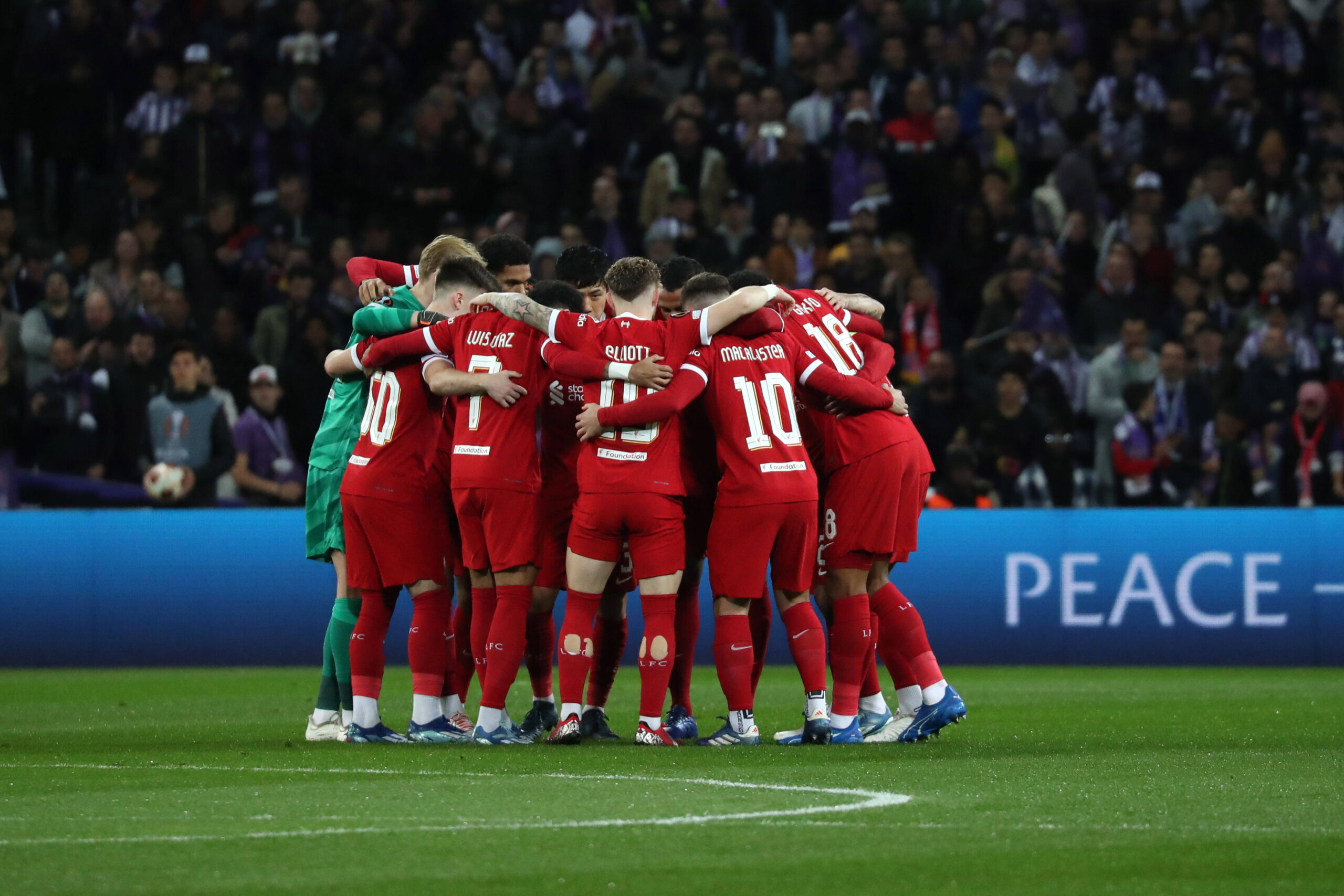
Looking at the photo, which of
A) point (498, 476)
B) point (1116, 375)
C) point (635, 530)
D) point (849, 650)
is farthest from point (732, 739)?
point (1116, 375)

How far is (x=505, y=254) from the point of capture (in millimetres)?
9469

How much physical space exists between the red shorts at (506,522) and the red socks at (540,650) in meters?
0.73

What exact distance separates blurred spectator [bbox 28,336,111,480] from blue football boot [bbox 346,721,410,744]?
7381 mm

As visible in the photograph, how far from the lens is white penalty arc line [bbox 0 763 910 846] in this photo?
5715 mm

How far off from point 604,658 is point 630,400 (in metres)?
1.43

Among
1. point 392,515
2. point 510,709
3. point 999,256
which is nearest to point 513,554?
point 392,515

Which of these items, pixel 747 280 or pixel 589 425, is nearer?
pixel 589 425

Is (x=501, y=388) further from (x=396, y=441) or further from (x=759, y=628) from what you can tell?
(x=759, y=628)

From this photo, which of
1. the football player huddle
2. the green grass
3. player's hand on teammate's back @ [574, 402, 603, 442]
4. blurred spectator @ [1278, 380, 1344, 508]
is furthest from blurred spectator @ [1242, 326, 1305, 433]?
player's hand on teammate's back @ [574, 402, 603, 442]

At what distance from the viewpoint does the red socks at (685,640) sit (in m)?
9.38

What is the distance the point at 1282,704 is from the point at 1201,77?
10090 mm

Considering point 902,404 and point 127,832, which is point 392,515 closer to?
point 902,404

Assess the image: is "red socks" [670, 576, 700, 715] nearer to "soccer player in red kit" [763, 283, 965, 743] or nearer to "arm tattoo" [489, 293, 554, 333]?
"soccer player in red kit" [763, 283, 965, 743]

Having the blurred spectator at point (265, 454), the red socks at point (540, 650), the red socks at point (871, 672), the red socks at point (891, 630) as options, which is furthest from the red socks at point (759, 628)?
the blurred spectator at point (265, 454)
